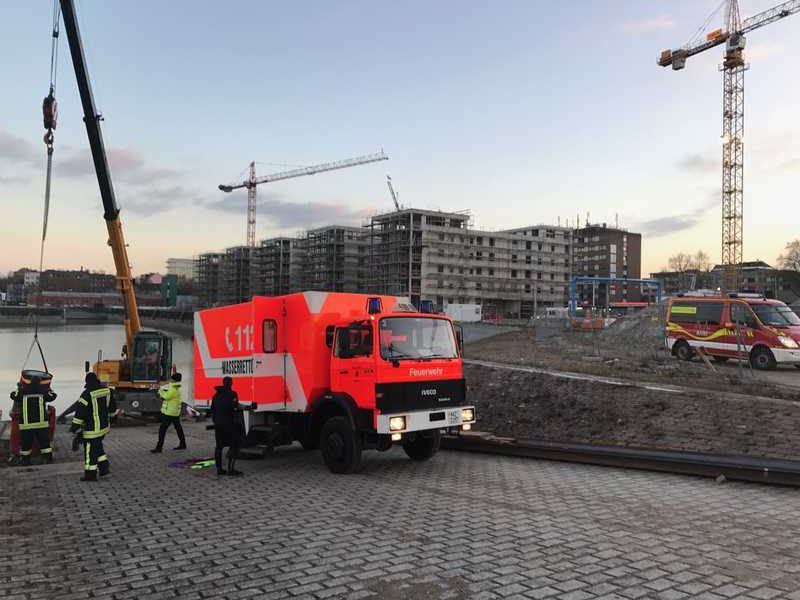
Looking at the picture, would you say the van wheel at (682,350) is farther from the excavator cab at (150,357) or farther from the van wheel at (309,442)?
the excavator cab at (150,357)

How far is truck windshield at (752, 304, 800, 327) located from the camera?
19797 mm

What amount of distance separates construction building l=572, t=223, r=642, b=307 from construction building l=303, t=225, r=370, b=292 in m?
61.7

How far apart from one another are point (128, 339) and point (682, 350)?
2276cm

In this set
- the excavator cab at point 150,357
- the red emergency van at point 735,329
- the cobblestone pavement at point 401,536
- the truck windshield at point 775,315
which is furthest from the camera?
the excavator cab at point 150,357

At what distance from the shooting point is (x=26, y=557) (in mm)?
5988

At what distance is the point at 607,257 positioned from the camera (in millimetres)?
151875

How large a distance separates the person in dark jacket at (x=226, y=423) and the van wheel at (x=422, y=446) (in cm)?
319

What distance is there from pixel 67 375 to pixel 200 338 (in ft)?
126

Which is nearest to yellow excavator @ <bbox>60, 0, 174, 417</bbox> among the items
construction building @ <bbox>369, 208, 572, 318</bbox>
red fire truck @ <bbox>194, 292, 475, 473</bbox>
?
red fire truck @ <bbox>194, 292, 475, 473</bbox>

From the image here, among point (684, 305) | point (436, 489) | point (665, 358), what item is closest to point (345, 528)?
point (436, 489)

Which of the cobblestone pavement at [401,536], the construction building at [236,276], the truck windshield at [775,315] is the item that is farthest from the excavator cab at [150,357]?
the construction building at [236,276]

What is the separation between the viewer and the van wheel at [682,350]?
74.4 ft

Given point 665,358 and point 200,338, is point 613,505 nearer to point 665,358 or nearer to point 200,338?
point 200,338

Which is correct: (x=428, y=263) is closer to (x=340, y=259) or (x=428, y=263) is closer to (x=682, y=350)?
(x=340, y=259)
